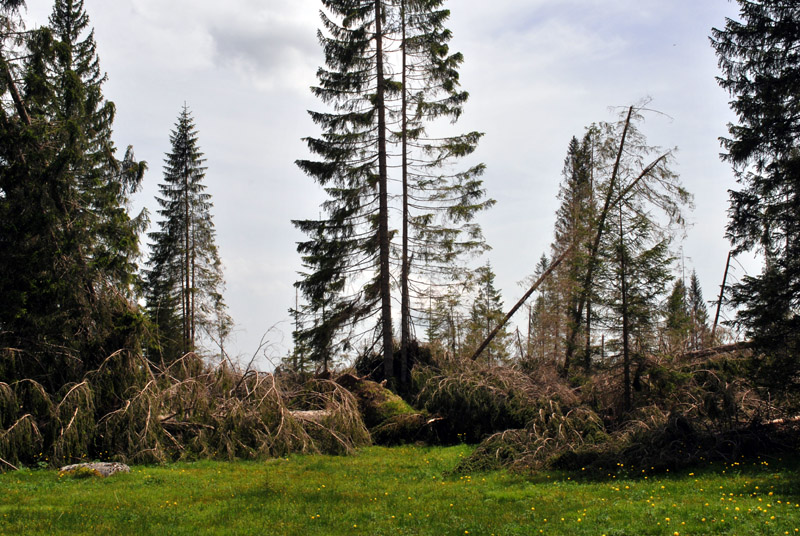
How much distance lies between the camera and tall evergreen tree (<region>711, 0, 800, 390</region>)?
10344 mm

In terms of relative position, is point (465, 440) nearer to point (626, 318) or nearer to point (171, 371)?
point (626, 318)

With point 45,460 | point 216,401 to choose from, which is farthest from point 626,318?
point 45,460

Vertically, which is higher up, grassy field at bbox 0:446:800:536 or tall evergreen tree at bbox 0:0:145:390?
tall evergreen tree at bbox 0:0:145:390

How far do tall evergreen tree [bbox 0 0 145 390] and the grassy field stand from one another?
302 centimetres

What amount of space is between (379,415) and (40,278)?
8313 mm

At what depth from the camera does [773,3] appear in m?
11.1

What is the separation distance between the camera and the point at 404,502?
805 centimetres

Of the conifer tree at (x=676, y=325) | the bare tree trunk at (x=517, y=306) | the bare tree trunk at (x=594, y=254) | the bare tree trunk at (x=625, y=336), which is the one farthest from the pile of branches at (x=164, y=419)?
the conifer tree at (x=676, y=325)

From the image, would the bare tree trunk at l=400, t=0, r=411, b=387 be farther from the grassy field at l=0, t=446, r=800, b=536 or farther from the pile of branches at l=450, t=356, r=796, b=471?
the grassy field at l=0, t=446, r=800, b=536

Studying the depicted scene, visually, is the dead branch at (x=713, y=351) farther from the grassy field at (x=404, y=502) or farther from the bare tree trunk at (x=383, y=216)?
the bare tree trunk at (x=383, y=216)

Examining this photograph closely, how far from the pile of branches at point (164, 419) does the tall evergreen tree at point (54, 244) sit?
71 centimetres

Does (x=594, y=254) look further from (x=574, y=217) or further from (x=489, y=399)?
(x=574, y=217)

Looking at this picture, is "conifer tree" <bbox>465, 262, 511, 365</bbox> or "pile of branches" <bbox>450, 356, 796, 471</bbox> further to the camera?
"conifer tree" <bbox>465, 262, 511, 365</bbox>

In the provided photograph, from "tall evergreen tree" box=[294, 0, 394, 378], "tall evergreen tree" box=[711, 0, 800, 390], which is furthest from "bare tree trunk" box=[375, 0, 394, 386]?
"tall evergreen tree" box=[711, 0, 800, 390]
